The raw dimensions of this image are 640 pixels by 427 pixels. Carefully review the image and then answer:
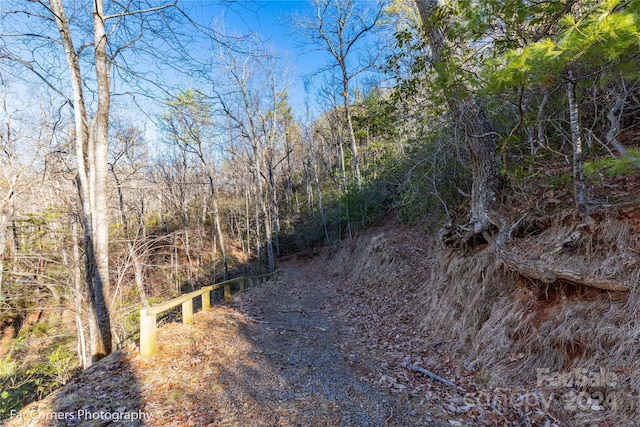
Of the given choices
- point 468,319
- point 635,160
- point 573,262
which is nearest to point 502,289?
point 468,319

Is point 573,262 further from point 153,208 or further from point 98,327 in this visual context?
point 153,208

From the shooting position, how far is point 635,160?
272cm

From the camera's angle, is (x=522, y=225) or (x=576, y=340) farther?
(x=522, y=225)

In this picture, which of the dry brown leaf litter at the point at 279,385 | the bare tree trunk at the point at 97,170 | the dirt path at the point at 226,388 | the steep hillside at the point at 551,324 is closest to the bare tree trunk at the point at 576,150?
the steep hillside at the point at 551,324

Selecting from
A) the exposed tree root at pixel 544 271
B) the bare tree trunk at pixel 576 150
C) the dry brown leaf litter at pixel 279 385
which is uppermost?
the bare tree trunk at pixel 576 150

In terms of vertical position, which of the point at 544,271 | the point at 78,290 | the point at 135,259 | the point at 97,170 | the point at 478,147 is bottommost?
the point at 544,271

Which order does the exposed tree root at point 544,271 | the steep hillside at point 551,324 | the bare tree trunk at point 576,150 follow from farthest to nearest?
the bare tree trunk at point 576,150 < the exposed tree root at point 544,271 < the steep hillside at point 551,324

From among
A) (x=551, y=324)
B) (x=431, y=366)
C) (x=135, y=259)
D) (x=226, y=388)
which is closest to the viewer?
(x=226, y=388)

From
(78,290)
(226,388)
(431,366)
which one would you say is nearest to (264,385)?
(226,388)

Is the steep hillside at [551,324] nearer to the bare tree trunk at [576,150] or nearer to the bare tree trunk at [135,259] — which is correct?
the bare tree trunk at [576,150]

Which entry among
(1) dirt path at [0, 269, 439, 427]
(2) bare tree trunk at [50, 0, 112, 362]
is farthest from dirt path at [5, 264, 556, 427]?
(2) bare tree trunk at [50, 0, 112, 362]

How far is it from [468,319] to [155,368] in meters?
4.55

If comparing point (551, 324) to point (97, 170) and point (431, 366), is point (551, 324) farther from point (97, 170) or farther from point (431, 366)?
point (97, 170)

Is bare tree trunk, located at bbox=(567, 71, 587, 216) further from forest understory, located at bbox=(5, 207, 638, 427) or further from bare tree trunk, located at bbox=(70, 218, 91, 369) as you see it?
bare tree trunk, located at bbox=(70, 218, 91, 369)
